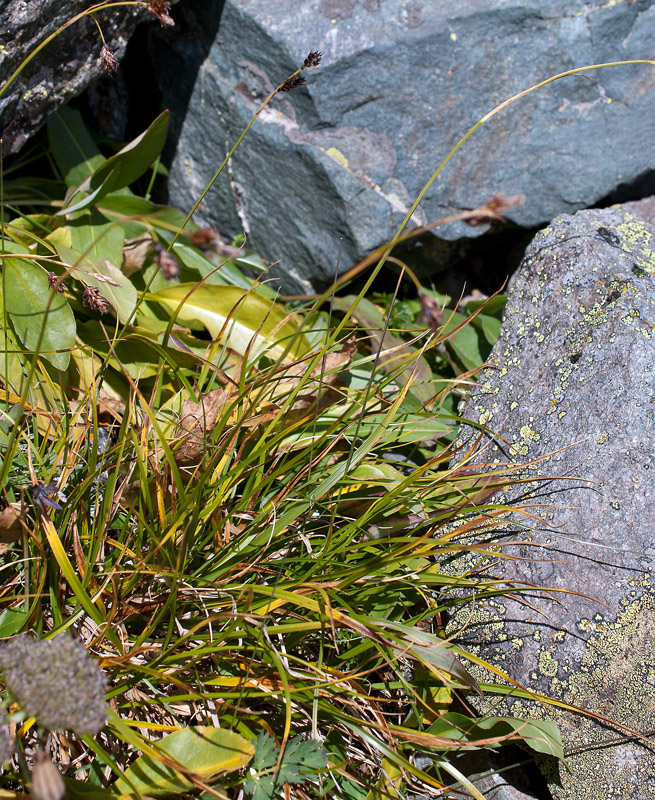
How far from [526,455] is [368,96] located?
152 centimetres

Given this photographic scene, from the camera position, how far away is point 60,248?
196 cm

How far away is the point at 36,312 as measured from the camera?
1836 mm

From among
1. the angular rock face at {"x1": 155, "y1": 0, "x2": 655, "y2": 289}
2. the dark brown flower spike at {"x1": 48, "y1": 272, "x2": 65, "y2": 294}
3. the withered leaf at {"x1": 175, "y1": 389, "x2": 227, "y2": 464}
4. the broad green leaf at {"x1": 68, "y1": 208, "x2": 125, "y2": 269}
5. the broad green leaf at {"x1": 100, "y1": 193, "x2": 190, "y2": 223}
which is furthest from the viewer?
the angular rock face at {"x1": 155, "y1": 0, "x2": 655, "y2": 289}

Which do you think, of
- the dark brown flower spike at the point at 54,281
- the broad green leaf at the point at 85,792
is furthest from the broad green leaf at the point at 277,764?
the dark brown flower spike at the point at 54,281

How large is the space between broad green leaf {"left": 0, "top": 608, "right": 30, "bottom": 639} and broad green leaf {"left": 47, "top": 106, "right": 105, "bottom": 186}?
1544 millimetres

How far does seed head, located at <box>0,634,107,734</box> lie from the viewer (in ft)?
2.93

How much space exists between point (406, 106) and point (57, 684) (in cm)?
231

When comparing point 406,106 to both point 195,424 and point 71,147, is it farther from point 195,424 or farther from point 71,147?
point 195,424

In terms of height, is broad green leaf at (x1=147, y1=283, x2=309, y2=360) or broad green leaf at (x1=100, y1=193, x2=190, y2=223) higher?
broad green leaf at (x1=100, y1=193, x2=190, y2=223)

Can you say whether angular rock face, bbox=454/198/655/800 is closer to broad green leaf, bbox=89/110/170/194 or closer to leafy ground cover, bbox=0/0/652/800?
leafy ground cover, bbox=0/0/652/800

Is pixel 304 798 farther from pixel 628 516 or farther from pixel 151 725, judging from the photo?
pixel 628 516

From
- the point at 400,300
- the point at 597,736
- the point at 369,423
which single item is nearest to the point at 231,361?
the point at 369,423

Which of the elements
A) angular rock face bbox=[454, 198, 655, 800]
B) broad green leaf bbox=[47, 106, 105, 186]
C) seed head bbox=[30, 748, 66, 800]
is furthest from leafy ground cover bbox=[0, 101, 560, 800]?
seed head bbox=[30, 748, 66, 800]

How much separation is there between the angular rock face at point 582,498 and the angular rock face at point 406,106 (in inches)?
21.1
